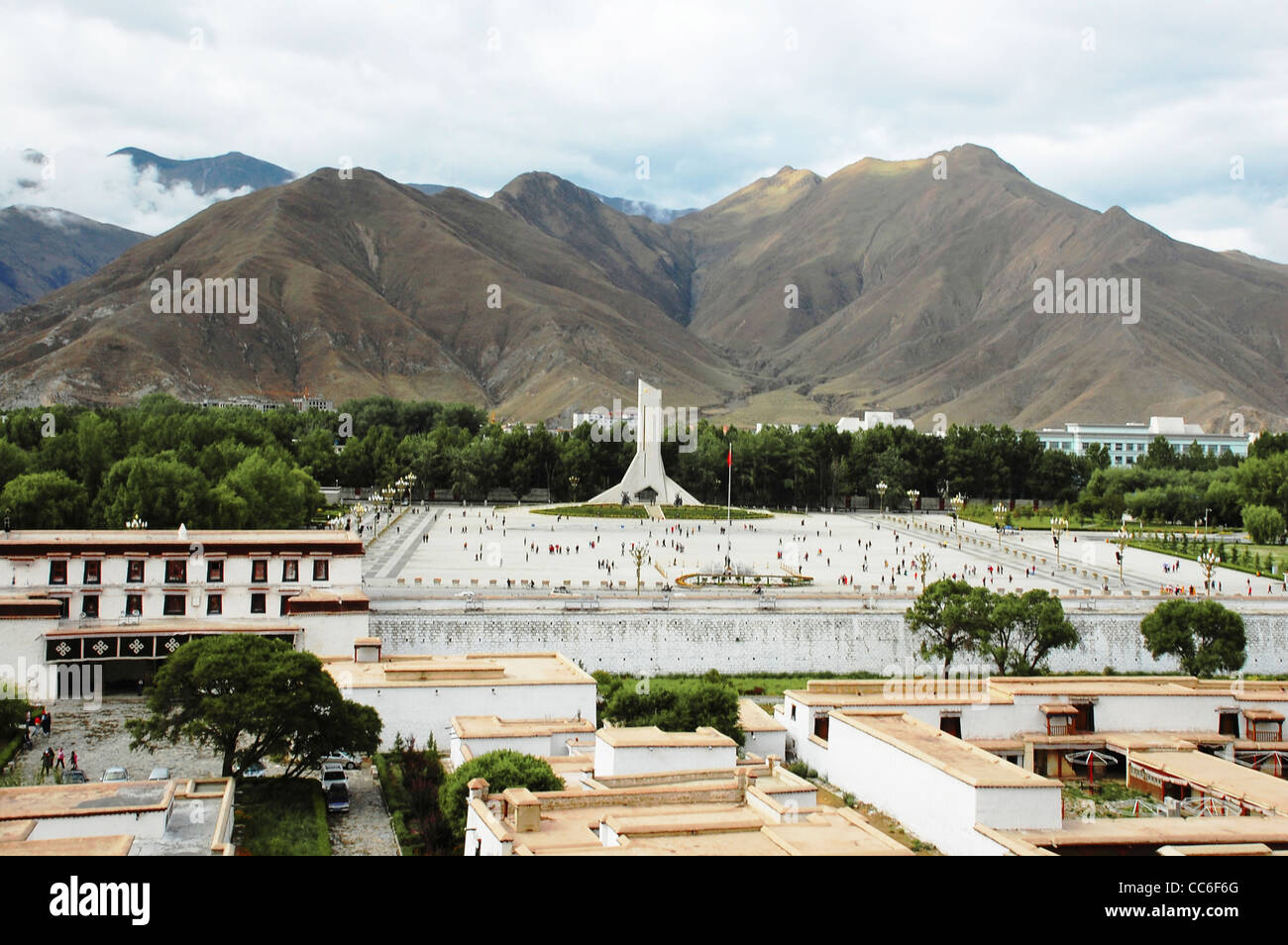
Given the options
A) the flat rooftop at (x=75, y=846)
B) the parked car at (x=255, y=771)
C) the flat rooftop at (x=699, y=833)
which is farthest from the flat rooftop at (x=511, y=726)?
the flat rooftop at (x=75, y=846)

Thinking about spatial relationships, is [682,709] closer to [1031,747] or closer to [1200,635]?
[1031,747]

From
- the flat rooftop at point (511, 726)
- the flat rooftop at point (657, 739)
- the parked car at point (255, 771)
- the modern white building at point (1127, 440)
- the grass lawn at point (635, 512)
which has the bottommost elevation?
the parked car at point (255, 771)

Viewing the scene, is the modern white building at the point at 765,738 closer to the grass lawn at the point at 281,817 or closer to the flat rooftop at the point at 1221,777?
the flat rooftop at the point at 1221,777

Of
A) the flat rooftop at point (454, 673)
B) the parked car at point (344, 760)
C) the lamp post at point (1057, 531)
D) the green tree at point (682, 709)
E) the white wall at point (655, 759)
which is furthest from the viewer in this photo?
the lamp post at point (1057, 531)

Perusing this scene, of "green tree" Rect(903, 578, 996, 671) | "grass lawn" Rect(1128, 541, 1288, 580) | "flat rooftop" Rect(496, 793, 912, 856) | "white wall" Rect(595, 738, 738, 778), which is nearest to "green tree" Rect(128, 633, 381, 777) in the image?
"white wall" Rect(595, 738, 738, 778)
